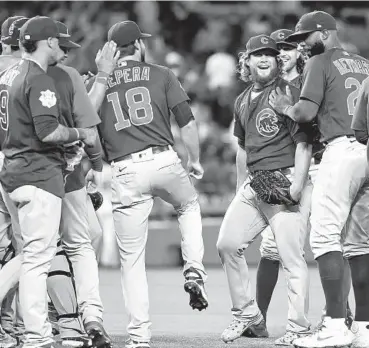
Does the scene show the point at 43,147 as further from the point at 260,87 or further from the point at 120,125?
the point at 260,87

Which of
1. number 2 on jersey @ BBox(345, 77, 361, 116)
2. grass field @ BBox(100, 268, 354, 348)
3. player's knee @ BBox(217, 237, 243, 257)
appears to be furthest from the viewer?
grass field @ BBox(100, 268, 354, 348)

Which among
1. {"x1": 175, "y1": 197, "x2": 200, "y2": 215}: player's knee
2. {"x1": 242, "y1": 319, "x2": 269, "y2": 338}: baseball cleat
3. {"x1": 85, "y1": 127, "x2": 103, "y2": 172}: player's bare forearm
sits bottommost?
{"x1": 242, "y1": 319, "x2": 269, "y2": 338}: baseball cleat

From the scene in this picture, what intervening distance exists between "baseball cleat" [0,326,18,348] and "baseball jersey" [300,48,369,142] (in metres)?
2.65

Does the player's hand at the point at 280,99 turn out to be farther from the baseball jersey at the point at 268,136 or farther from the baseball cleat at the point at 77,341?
the baseball cleat at the point at 77,341

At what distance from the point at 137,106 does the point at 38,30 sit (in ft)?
3.19

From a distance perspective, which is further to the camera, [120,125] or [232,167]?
[232,167]

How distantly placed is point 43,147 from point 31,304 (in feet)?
3.35

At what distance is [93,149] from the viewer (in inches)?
272

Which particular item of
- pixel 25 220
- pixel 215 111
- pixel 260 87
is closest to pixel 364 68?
pixel 260 87

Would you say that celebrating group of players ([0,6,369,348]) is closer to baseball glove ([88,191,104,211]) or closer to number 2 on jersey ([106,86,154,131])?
number 2 on jersey ([106,86,154,131])

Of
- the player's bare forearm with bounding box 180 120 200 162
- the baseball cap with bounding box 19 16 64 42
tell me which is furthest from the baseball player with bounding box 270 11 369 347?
the baseball cap with bounding box 19 16 64 42

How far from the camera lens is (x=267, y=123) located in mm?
7141

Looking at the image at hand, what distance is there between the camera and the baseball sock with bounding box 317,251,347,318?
6414mm

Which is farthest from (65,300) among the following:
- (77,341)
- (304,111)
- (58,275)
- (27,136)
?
(304,111)
